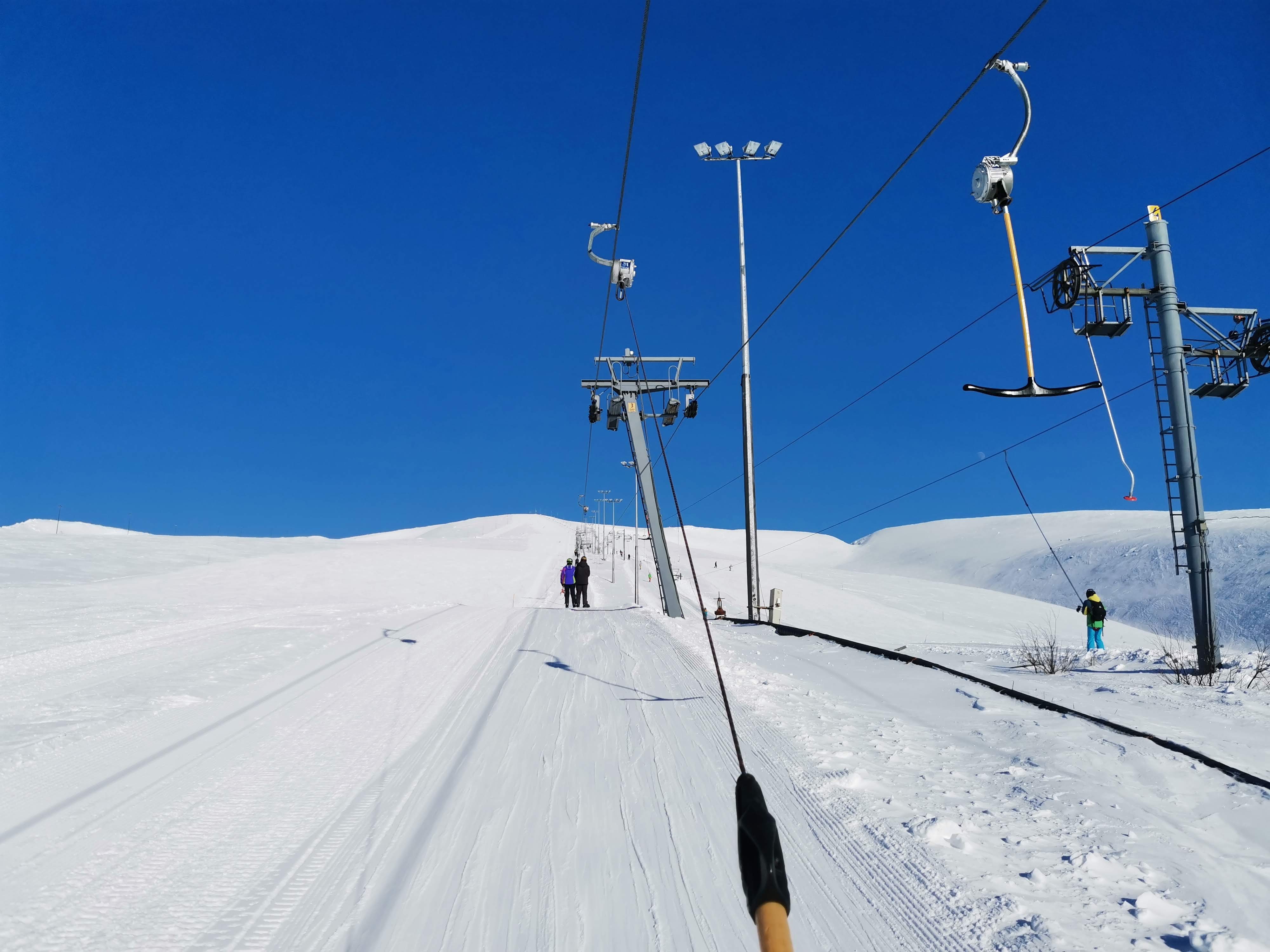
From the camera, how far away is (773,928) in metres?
1.64

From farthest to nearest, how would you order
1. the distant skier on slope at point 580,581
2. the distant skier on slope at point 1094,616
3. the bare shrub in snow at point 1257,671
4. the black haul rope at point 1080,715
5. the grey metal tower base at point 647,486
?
the distant skier on slope at point 580,581 < the grey metal tower base at point 647,486 < the distant skier on slope at point 1094,616 < the bare shrub in snow at point 1257,671 < the black haul rope at point 1080,715

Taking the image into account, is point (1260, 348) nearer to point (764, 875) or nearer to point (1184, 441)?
point (1184, 441)

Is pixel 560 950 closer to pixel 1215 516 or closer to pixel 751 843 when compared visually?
pixel 751 843

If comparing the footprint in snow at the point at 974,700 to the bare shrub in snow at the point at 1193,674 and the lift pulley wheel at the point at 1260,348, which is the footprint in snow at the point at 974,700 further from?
the lift pulley wheel at the point at 1260,348

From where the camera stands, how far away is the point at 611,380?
2219 cm

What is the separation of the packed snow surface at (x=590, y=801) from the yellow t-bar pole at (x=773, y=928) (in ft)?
6.39

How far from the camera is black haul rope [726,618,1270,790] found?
479 centimetres

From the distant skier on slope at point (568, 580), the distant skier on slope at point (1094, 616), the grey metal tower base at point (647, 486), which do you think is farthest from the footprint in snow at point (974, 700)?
the distant skier on slope at point (568, 580)

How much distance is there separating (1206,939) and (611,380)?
65.7ft

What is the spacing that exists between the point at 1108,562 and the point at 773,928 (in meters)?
73.4

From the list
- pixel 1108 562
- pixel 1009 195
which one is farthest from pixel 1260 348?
pixel 1108 562

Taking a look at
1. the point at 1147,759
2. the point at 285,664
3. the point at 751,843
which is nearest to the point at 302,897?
the point at 751,843

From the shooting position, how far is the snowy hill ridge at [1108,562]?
4769cm

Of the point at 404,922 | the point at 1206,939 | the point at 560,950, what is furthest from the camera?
the point at 404,922
